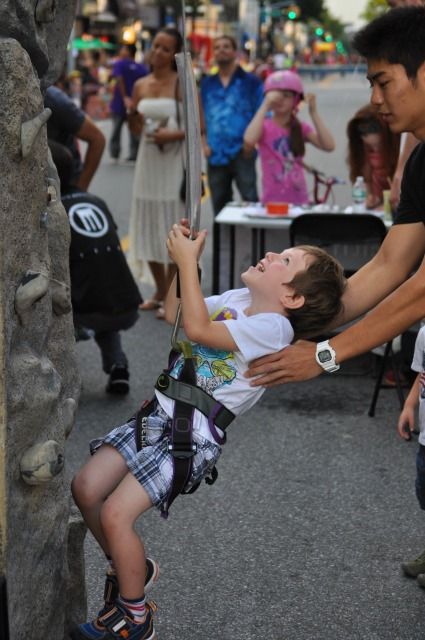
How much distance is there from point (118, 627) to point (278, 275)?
103cm

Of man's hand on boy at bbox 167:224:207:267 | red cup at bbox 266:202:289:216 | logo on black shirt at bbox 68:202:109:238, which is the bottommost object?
red cup at bbox 266:202:289:216

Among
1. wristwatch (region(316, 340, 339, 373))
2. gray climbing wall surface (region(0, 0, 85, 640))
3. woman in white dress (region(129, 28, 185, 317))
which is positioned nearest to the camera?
gray climbing wall surface (region(0, 0, 85, 640))

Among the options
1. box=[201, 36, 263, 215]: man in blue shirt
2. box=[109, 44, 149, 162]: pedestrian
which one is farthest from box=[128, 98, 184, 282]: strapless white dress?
box=[109, 44, 149, 162]: pedestrian

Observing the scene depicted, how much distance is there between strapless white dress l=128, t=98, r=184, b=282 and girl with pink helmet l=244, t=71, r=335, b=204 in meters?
0.64

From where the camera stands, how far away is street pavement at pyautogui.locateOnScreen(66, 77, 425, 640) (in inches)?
141

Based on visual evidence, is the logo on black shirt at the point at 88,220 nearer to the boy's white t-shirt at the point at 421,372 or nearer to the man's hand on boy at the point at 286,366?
the boy's white t-shirt at the point at 421,372

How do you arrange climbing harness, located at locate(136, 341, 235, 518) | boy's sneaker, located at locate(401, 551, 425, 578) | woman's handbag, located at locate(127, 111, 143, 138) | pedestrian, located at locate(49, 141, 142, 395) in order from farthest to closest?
1. woman's handbag, located at locate(127, 111, 143, 138)
2. pedestrian, located at locate(49, 141, 142, 395)
3. boy's sneaker, located at locate(401, 551, 425, 578)
4. climbing harness, located at locate(136, 341, 235, 518)

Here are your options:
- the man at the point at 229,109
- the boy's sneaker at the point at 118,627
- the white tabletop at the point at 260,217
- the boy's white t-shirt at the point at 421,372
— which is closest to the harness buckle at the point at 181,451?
the boy's sneaker at the point at 118,627

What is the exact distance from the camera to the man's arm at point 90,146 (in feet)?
21.0

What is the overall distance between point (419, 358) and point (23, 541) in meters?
1.62

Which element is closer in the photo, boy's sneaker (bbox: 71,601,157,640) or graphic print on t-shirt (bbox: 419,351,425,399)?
boy's sneaker (bbox: 71,601,157,640)

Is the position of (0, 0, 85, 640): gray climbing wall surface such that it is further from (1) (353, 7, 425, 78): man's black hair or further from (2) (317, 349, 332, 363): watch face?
(1) (353, 7, 425, 78): man's black hair

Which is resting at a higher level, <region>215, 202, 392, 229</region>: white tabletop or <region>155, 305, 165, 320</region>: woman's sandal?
<region>215, 202, 392, 229</region>: white tabletop

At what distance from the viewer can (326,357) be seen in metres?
3.06
